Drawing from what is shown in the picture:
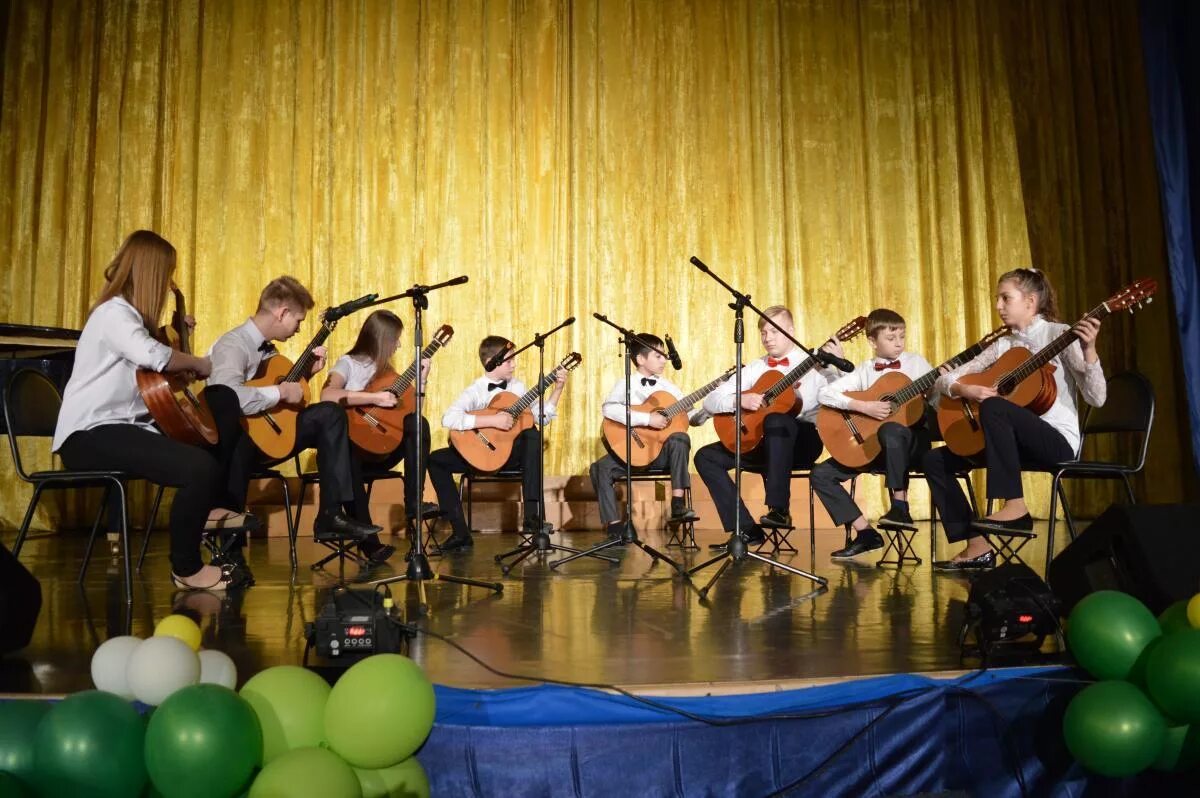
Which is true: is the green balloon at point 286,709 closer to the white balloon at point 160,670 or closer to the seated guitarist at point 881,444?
the white balloon at point 160,670

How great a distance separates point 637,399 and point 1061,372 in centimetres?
275

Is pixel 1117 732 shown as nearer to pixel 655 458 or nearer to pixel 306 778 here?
pixel 306 778

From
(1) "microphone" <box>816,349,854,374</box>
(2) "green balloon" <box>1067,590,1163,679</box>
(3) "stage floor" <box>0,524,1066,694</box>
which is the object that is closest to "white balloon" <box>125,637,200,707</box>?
(3) "stage floor" <box>0,524,1066,694</box>

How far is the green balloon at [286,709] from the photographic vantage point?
172 cm

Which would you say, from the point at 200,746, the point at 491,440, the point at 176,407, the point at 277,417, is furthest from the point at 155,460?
the point at 491,440

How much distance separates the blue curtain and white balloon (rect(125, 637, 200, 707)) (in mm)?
3687

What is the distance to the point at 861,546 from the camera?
4.70 meters

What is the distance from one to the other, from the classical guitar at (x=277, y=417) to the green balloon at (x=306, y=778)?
301 centimetres

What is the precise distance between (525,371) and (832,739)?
5424 millimetres

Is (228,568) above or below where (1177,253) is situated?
below

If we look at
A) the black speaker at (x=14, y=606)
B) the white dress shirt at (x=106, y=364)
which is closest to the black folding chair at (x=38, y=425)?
the white dress shirt at (x=106, y=364)

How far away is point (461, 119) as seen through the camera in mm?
7312

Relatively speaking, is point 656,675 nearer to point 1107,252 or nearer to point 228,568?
point 228,568

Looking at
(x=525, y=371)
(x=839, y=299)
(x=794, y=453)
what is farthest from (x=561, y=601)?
(x=839, y=299)
